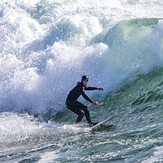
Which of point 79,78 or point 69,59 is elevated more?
point 69,59

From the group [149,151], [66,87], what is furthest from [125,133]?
[66,87]

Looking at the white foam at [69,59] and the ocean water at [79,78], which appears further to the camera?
the white foam at [69,59]

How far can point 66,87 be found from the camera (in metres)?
12.0

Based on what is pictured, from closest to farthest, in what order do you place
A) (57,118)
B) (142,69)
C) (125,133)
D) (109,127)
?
(125,133), (109,127), (57,118), (142,69)

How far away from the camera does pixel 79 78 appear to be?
470 inches

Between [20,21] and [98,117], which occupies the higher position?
[20,21]

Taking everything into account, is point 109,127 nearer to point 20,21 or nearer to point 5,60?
point 5,60

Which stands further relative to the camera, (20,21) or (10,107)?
(20,21)

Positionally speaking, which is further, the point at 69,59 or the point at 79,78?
the point at 69,59

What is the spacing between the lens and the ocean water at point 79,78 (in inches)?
222

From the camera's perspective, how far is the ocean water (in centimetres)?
564

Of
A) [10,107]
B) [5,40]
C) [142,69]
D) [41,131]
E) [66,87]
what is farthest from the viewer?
[5,40]

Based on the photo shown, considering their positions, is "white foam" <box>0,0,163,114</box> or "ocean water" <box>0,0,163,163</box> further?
"white foam" <box>0,0,163,114</box>

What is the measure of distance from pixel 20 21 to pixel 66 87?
10.2 m
